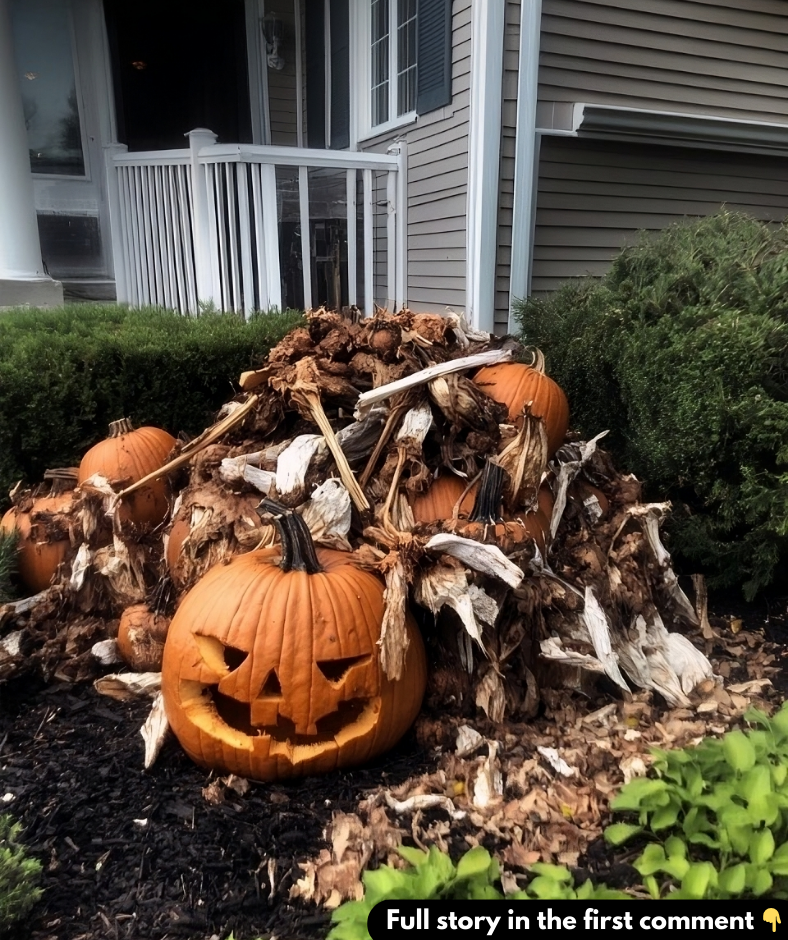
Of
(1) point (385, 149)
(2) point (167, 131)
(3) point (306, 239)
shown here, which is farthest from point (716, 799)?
(2) point (167, 131)

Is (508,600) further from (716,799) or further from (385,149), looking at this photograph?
(385,149)

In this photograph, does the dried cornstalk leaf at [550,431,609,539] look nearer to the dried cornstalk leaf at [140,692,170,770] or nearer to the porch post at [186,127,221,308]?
the dried cornstalk leaf at [140,692,170,770]

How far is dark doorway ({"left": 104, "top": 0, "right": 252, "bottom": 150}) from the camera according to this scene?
8.44 m

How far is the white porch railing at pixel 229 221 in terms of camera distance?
5.18m

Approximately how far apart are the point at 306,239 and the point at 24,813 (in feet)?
14.9

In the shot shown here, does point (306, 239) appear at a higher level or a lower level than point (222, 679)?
higher

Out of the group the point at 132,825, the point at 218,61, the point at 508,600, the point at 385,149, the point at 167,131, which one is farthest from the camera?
the point at 167,131

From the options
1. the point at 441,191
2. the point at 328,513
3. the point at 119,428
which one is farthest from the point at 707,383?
the point at 441,191

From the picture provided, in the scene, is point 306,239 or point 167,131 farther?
point 167,131

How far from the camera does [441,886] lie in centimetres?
143

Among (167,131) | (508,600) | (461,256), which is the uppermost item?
(167,131)

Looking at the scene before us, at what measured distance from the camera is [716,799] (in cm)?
159

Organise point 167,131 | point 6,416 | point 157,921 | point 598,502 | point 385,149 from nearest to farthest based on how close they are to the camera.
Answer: point 157,921, point 598,502, point 6,416, point 385,149, point 167,131

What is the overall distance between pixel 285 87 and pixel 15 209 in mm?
3728
